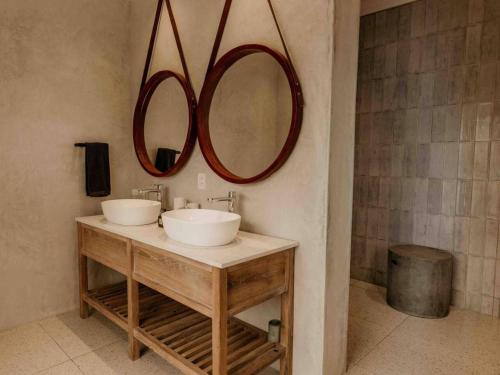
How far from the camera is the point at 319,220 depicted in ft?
5.74

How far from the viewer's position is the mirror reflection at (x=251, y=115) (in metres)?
1.91

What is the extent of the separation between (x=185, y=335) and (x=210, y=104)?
1.46 m

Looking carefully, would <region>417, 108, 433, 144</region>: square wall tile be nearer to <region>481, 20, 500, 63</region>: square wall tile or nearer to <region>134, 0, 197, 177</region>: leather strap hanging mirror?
<region>481, 20, 500, 63</region>: square wall tile

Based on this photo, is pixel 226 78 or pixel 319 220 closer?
pixel 319 220

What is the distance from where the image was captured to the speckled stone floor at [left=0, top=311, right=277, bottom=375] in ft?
6.50

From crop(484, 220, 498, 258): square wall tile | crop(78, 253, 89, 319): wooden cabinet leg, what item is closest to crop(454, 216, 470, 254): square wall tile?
crop(484, 220, 498, 258): square wall tile

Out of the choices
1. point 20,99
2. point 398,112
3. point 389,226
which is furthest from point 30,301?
Result: point 398,112

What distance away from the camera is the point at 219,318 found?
4.92 ft

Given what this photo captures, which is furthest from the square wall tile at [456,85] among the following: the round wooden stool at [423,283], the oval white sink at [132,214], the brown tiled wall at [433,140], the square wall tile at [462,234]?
the oval white sink at [132,214]

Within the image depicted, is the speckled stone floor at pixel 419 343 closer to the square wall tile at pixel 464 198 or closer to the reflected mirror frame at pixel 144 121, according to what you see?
the square wall tile at pixel 464 198

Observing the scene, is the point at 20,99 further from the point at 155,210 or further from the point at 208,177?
the point at 208,177

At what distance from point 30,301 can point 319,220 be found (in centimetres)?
220

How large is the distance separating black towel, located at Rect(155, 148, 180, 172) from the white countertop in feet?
1.98

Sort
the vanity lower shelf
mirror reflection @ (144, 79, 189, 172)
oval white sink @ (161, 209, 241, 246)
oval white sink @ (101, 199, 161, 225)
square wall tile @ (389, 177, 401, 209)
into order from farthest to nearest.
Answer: square wall tile @ (389, 177, 401, 209), mirror reflection @ (144, 79, 189, 172), oval white sink @ (101, 199, 161, 225), the vanity lower shelf, oval white sink @ (161, 209, 241, 246)
